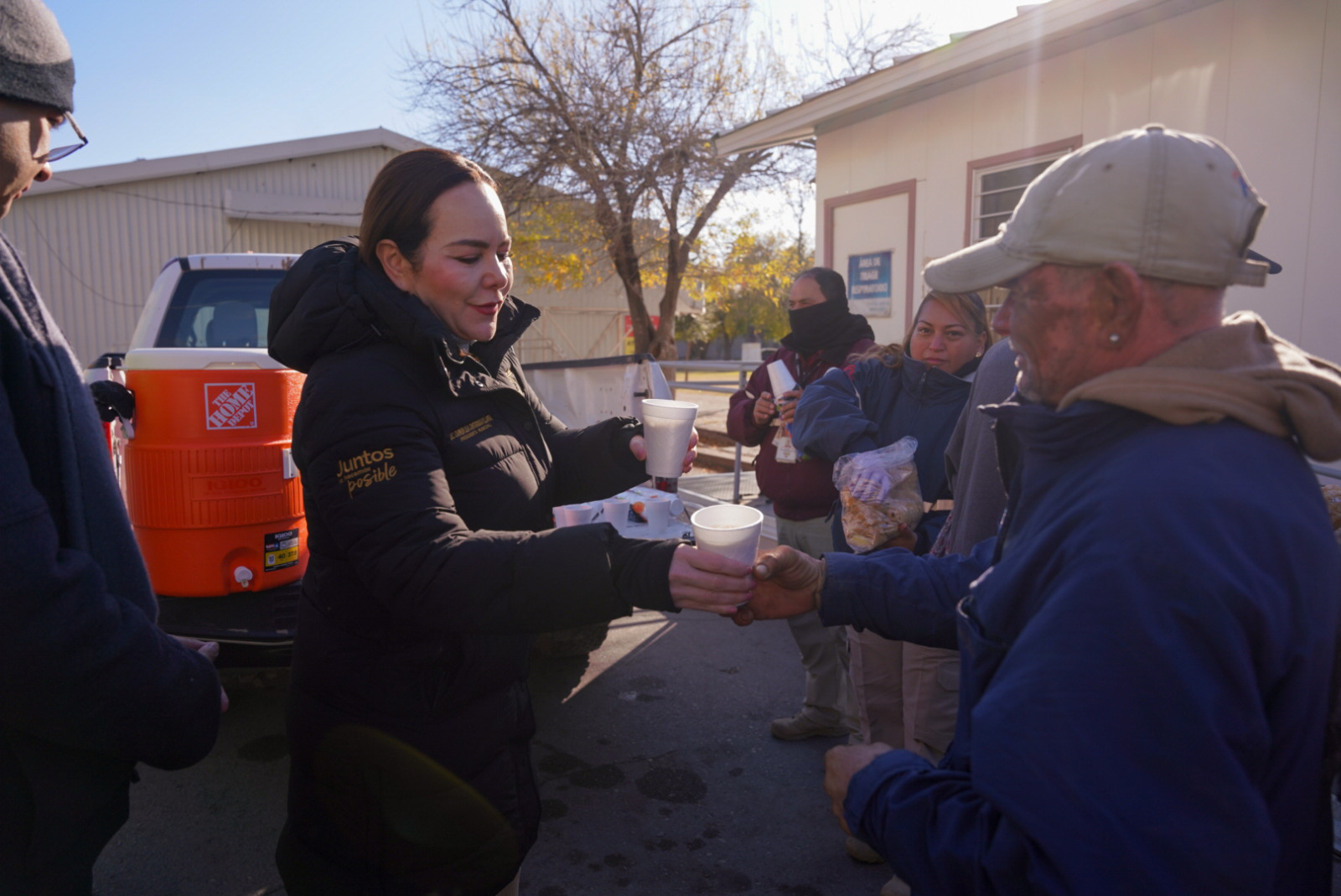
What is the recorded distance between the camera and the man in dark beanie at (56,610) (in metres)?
1.22

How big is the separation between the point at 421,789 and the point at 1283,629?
5.26 ft

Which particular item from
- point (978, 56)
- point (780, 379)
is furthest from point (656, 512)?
point (978, 56)

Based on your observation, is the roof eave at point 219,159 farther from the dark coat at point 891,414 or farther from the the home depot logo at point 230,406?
the dark coat at point 891,414

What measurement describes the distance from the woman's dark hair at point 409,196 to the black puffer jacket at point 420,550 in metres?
0.10

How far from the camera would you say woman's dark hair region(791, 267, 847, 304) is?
4.50m

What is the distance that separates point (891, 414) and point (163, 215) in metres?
17.5

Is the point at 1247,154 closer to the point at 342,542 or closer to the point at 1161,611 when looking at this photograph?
the point at 1161,611

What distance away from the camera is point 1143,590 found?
100 centimetres

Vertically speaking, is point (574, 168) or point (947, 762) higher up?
point (574, 168)

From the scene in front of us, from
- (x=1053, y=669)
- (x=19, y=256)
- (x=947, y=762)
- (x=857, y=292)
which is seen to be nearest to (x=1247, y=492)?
(x=1053, y=669)

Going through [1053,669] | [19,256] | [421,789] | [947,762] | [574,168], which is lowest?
[421,789]

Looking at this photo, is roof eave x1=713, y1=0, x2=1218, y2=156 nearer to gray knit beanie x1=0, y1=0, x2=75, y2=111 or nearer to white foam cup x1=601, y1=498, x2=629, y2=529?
white foam cup x1=601, y1=498, x2=629, y2=529

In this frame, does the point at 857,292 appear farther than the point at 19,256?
Yes

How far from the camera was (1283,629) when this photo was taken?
3.36ft
